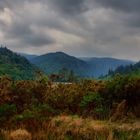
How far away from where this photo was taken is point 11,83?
25.3 m

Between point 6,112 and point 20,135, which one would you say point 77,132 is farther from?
point 6,112

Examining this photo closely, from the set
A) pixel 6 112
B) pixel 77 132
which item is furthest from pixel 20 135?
pixel 6 112

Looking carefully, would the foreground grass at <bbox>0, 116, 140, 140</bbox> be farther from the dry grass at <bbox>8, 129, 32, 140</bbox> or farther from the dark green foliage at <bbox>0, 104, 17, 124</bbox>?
the dark green foliage at <bbox>0, 104, 17, 124</bbox>

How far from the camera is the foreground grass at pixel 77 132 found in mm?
13844

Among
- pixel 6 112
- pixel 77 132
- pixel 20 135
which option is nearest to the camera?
pixel 20 135

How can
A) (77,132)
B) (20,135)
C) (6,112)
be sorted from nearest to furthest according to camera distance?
(20,135)
(77,132)
(6,112)

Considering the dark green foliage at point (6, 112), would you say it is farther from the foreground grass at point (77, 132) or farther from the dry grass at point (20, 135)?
the dry grass at point (20, 135)

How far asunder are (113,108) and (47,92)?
5.48 meters

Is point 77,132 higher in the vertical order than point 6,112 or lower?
lower

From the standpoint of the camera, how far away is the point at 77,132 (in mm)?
14977

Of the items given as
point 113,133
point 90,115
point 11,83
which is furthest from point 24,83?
point 113,133

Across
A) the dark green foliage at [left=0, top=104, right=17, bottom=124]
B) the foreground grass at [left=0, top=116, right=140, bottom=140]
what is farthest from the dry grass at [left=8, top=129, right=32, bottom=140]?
the dark green foliage at [left=0, top=104, right=17, bottom=124]

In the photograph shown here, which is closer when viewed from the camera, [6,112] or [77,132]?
[77,132]

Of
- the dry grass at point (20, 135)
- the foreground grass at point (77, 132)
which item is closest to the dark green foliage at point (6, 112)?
the foreground grass at point (77, 132)
